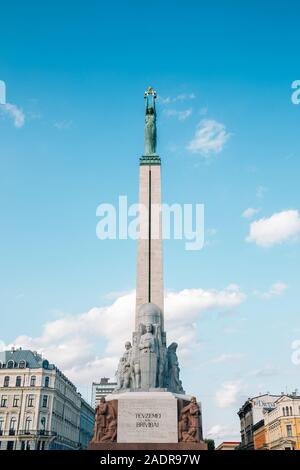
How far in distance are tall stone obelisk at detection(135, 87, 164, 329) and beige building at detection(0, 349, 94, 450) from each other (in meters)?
40.5

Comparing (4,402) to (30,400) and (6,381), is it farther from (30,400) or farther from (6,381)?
(30,400)

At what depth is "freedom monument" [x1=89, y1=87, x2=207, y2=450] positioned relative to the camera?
24250mm

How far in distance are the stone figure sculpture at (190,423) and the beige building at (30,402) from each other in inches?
1736

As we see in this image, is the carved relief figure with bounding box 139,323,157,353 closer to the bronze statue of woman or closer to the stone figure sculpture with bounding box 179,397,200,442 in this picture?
the stone figure sculpture with bounding box 179,397,200,442

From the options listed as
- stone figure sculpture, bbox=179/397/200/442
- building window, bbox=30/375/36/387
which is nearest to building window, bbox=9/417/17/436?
building window, bbox=30/375/36/387

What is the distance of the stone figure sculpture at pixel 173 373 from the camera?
2762 centimetres

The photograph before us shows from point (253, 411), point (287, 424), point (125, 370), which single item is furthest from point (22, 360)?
point (125, 370)

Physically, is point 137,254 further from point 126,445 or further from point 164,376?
point 126,445

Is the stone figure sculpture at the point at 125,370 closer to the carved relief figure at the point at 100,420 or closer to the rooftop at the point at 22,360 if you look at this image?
the carved relief figure at the point at 100,420

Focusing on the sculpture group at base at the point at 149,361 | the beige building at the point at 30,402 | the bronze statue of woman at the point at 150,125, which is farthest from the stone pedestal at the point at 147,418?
the beige building at the point at 30,402

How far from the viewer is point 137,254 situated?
32.9 metres

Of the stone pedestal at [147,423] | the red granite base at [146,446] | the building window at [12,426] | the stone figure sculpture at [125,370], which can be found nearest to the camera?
the red granite base at [146,446]

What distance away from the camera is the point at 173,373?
28016mm
